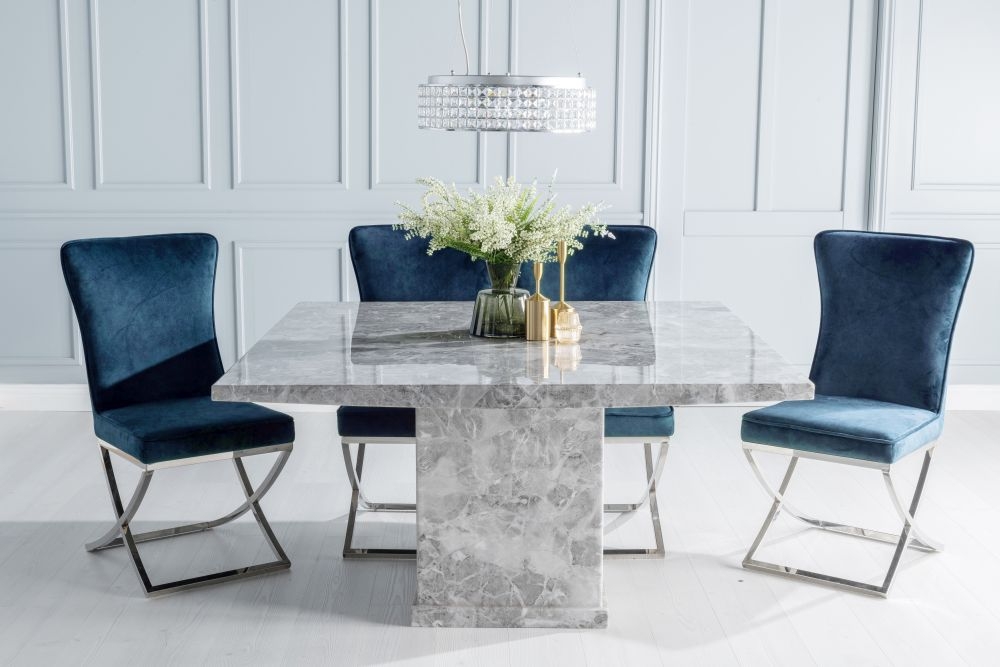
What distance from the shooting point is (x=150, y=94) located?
508 centimetres

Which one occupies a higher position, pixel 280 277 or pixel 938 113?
pixel 938 113

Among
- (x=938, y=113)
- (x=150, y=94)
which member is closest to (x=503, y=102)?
(x=150, y=94)

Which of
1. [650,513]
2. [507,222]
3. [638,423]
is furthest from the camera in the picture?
[650,513]

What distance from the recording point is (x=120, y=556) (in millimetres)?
3475

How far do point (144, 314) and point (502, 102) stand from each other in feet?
4.69

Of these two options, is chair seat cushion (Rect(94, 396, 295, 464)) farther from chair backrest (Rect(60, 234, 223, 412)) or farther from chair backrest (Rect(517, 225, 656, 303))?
chair backrest (Rect(517, 225, 656, 303))

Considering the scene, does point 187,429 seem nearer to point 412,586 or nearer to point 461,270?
point 412,586

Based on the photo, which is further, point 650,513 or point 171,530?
point 650,513

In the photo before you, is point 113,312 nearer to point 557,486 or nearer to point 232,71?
point 557,486

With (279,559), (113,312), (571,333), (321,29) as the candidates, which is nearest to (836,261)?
(571,333)

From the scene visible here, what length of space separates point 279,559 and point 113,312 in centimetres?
88

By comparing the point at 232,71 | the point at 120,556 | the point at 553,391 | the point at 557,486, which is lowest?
the point at 120,556

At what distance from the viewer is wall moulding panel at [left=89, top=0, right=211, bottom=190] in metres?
5.03

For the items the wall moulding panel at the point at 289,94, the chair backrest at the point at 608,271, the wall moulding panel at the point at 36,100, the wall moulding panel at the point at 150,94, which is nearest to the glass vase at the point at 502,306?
the chair backrest at the point at 608,271
